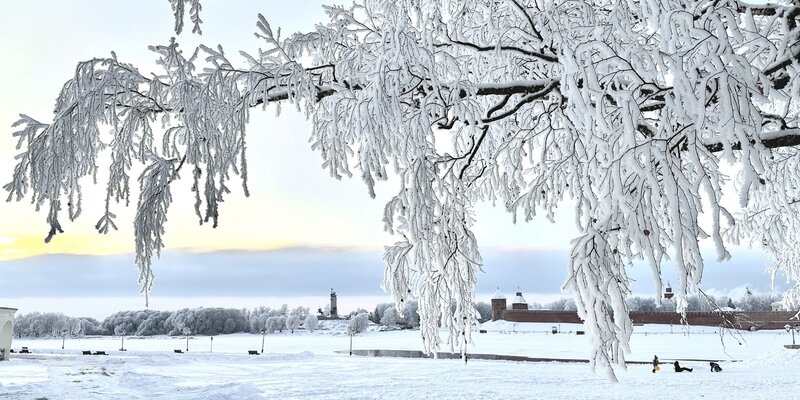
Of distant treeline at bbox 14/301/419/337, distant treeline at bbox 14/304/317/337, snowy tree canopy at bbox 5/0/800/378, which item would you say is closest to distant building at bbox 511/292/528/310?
distant treeline at bbox 14/301/419/337

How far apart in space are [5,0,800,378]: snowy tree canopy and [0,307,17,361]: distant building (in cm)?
3104

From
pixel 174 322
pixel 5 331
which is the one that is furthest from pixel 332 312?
pixel 5 331

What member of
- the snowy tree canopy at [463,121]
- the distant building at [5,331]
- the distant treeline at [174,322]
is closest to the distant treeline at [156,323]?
the distant treeline at [174,322]

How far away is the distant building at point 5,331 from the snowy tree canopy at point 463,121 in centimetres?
3104

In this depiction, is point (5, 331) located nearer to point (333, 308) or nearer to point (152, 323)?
point (152, 323)

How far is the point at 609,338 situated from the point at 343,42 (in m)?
2.72

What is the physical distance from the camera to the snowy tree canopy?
8.04 feet

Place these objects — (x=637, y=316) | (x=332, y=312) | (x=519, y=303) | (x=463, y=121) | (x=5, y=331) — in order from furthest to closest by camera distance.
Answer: (x=332, y=312), (x=519, y=303), (x=637, y=316), (x=5, y=331), (x=463, y=121)

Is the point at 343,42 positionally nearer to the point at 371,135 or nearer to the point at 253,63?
the point at 253,63

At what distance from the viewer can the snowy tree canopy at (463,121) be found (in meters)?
2.45

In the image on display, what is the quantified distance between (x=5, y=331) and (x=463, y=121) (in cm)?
3267

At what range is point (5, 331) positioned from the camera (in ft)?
93.2

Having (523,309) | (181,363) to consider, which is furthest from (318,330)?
(181,363)

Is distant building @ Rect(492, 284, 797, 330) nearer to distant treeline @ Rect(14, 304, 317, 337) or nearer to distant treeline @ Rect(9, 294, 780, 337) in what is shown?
distant treeline @ Rect(9, 294, 780, 337)
